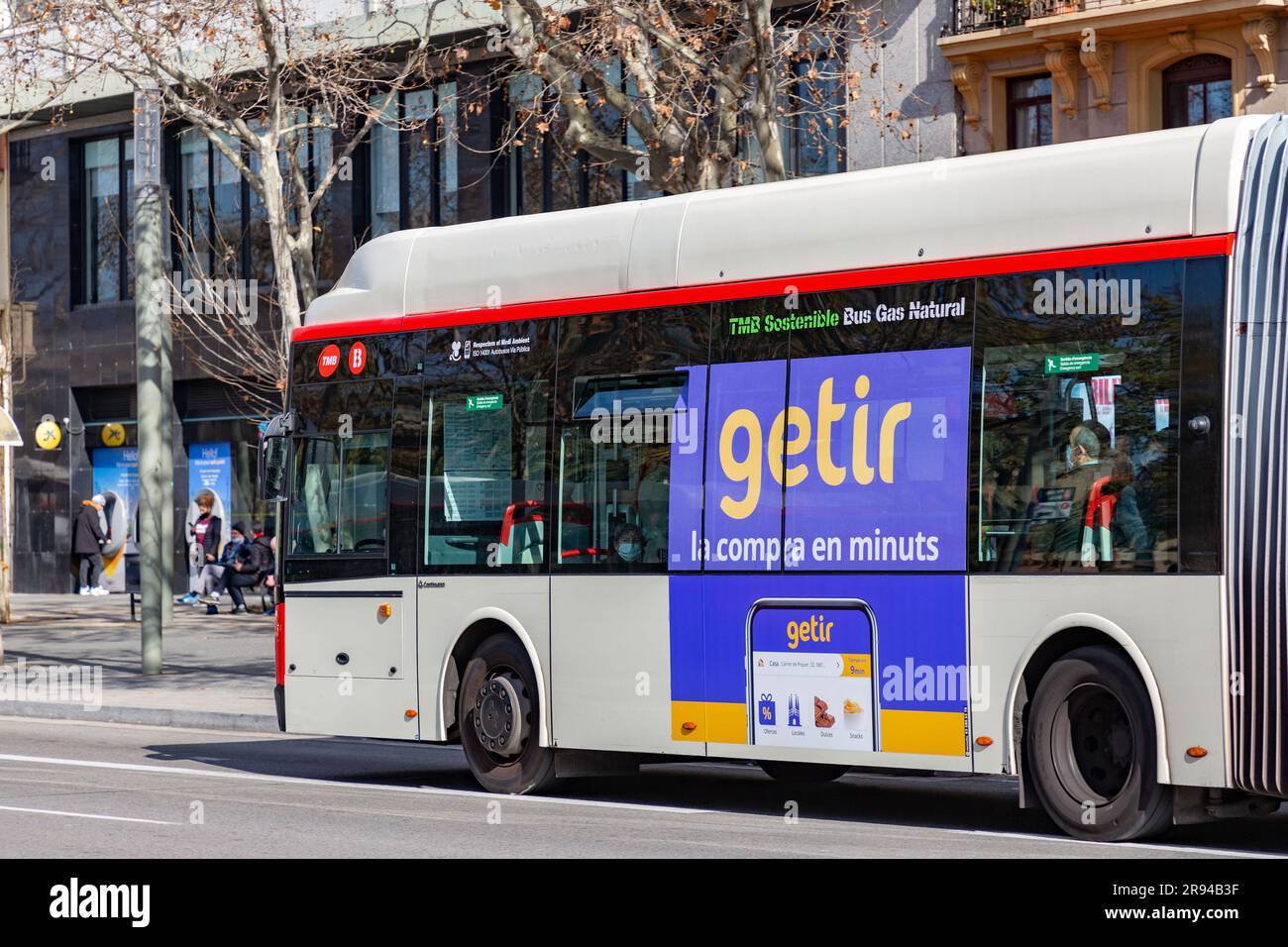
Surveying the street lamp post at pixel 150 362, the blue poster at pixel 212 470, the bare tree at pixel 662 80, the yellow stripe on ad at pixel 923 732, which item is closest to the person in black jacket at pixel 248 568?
the blue poster at pixel 212 470

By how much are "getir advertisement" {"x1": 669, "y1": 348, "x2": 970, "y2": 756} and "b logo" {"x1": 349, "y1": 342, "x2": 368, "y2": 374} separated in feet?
9.94

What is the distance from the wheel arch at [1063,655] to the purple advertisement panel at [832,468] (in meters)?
0.60

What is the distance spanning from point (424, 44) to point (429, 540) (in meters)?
10.4

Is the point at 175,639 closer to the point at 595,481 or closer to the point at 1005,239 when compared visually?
the point at 595,481

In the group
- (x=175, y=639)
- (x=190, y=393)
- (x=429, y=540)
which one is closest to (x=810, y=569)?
(x=429, y=540)

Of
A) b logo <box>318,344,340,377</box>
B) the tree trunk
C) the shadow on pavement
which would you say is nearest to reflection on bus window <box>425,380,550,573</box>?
b logo <box>318,344,340,377</box>

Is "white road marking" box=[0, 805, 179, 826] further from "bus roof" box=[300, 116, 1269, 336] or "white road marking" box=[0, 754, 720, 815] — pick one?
"bus roof" box=[300, 116, 1269, 336]

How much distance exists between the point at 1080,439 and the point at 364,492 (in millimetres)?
5399

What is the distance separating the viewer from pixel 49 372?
3972 cm

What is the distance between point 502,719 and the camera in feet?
41.5

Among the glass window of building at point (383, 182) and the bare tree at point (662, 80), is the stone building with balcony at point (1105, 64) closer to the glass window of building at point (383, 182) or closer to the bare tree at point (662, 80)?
the bare tree at point (662, 80)

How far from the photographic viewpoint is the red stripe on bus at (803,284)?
9656 mm

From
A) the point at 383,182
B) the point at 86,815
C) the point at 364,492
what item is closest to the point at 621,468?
the point at 364,492

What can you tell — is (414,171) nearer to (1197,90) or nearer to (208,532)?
(208,532)
